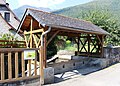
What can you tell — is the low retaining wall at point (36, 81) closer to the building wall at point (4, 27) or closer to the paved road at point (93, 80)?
the paved road at point (93, 80)

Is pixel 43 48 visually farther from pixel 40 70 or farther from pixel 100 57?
pixel 100 57

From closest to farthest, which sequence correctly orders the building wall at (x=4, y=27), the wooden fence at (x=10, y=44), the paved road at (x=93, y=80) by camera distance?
the paved road at (x=93, y=80), the wooden fence at (x=10, y=44), the building wall at (x=4, y=27)

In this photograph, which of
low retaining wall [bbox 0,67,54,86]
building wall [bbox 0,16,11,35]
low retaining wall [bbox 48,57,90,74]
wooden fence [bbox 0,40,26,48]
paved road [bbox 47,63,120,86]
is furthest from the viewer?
building wall [bbox 0,16,11,35]

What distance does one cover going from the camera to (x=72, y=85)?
9430 mm

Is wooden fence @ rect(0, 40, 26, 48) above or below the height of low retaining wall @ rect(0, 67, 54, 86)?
above

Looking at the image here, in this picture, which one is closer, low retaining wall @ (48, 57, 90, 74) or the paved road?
the paved road

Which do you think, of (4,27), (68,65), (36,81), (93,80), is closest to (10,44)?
(68,65)

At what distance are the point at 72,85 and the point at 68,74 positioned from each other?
241 cm

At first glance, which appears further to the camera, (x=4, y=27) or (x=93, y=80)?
(x=4, y=27)

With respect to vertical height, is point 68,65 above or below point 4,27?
below

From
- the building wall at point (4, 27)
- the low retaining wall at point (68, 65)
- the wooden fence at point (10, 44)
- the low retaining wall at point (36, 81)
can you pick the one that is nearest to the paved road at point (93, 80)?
the low retaining wall at point (36, 81)

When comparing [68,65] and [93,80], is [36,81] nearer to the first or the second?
[93,80]

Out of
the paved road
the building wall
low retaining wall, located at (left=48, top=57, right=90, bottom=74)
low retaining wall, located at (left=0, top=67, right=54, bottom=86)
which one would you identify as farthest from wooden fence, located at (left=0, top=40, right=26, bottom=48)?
the building wall

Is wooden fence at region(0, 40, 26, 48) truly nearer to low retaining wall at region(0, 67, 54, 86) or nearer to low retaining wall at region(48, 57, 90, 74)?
low retaining wall at region(48, 57, 90, 74)
